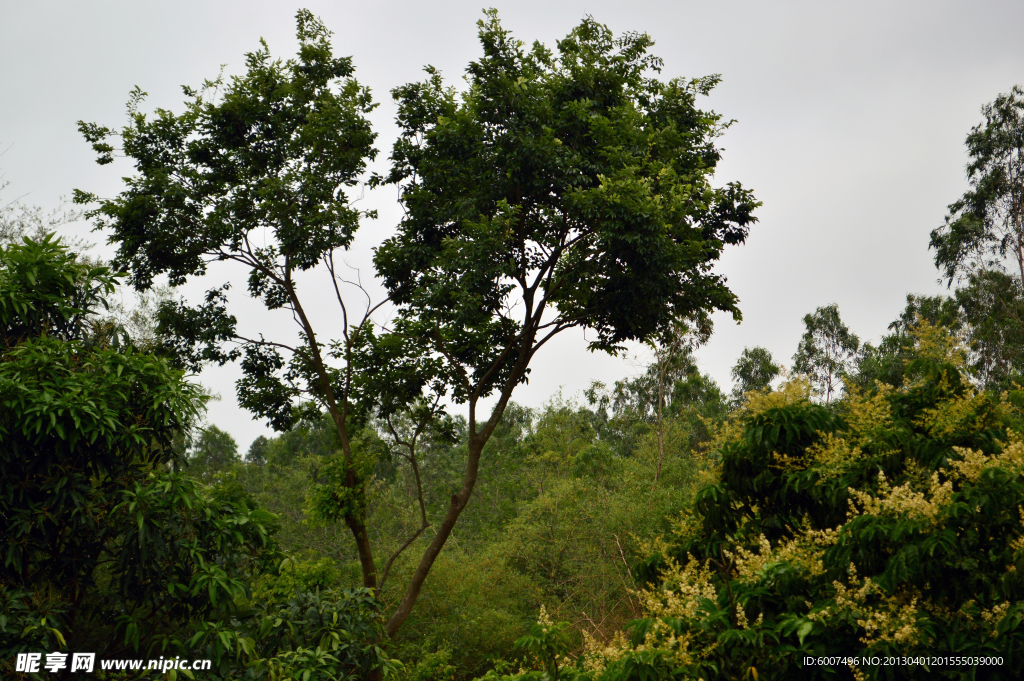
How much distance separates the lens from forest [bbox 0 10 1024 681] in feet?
10.5

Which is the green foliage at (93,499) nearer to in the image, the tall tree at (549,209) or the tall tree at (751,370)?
the tall tree at (549,209)

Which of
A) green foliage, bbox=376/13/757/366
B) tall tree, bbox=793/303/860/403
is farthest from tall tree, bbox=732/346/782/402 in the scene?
green foliage, bbox=376/13/757/366

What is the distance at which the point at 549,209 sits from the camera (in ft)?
25.3

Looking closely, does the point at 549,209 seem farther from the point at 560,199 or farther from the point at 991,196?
the point at 991,196

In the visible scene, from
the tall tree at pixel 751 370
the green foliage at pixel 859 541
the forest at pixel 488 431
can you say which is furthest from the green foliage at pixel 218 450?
the green foliage at pixel 859 541

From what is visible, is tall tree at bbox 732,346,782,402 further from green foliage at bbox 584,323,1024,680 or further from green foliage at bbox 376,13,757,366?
green foliage at bbox 584,323,1024,680

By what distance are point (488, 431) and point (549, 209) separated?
2.55 m

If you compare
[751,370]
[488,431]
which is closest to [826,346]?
[751,370]

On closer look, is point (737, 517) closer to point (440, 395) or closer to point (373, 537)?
point (440, 395)

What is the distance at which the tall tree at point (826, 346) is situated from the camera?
25.8 metres

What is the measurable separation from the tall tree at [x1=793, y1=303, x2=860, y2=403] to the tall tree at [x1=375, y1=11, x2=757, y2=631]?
19.7 metres

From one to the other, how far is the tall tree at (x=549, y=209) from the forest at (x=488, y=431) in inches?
1.6

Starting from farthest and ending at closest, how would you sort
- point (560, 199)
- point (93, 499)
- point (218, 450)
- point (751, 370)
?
point (218, 450), point (751, 370), point (560, 199), point (93, 499)

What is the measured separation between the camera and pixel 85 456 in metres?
3.95
